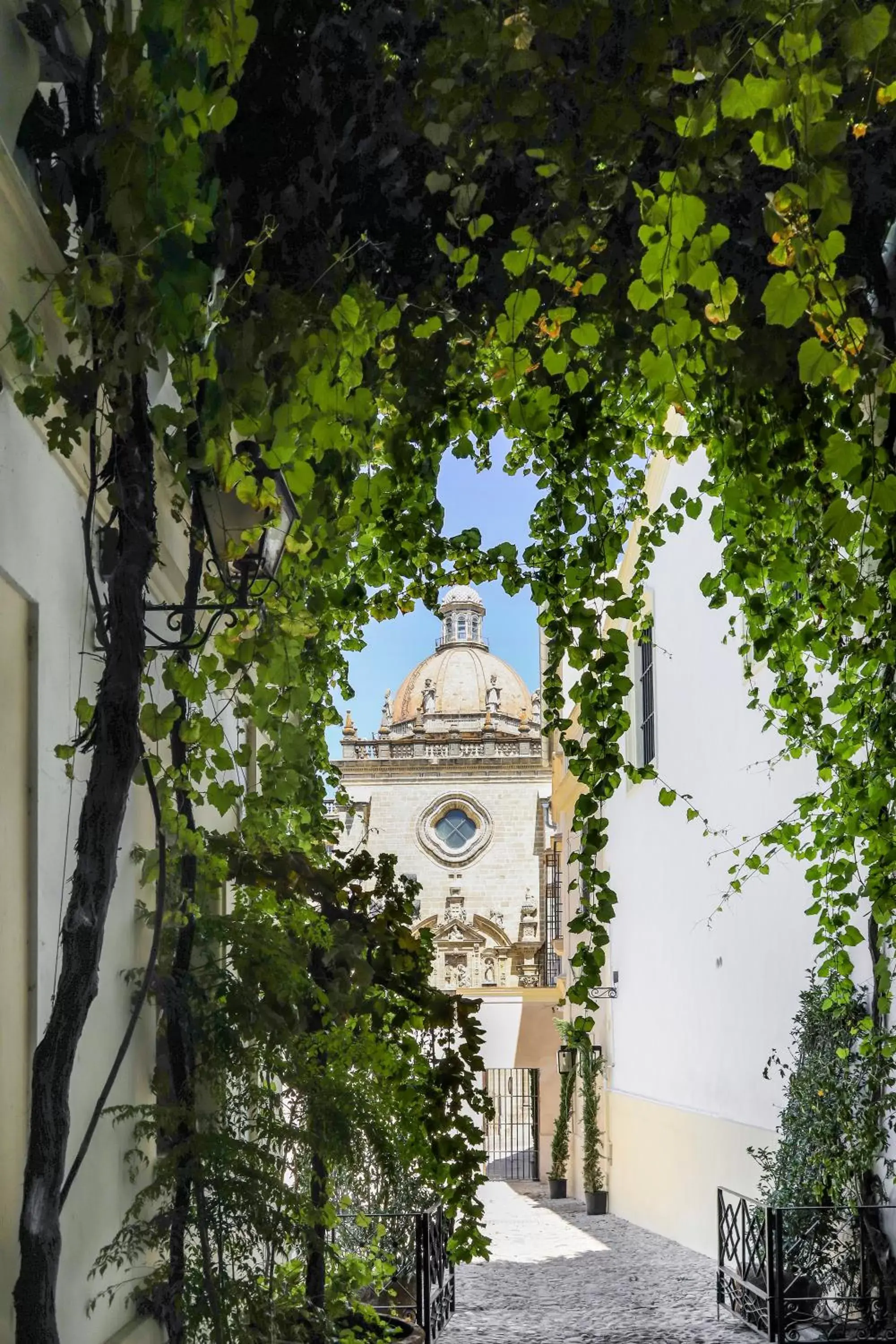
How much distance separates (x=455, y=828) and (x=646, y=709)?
3547 cm

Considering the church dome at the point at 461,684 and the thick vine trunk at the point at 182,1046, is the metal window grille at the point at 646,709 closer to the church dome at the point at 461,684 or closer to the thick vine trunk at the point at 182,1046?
the thick vine trunk at the point at 182,1046

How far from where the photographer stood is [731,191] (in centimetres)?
282

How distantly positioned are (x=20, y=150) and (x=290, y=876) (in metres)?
2.49

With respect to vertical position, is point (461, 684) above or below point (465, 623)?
below

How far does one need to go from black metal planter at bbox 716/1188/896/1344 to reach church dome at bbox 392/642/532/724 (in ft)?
174

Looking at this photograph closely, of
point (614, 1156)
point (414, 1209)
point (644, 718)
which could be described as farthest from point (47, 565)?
point (614, 1156)

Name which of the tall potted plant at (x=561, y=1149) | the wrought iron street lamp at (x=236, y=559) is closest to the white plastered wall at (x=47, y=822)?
the wrought iron street lamp at (x=236, y=559)

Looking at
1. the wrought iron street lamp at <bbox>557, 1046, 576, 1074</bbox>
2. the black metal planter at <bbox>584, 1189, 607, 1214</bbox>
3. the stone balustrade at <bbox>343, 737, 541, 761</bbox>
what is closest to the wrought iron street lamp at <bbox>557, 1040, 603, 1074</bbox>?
the wrought iron street lamp at <bbox>557, 1046, 576, 1074</bbox>

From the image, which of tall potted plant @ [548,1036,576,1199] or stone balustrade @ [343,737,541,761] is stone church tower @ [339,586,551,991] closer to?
stone balustrade @ [343,737,541,761]

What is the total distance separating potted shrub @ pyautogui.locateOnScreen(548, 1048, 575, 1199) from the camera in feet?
60.1

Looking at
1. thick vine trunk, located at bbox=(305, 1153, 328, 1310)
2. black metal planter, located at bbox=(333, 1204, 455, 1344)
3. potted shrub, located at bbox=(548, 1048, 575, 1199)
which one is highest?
thick vine trunk, located at bbox=(305, 1153, 328, 1310)

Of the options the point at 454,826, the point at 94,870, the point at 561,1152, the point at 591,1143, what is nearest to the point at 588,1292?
the point at 591,1143

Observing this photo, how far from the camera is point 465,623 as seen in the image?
66125mm

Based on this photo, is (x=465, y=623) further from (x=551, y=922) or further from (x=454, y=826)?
(x=551, y=922)
